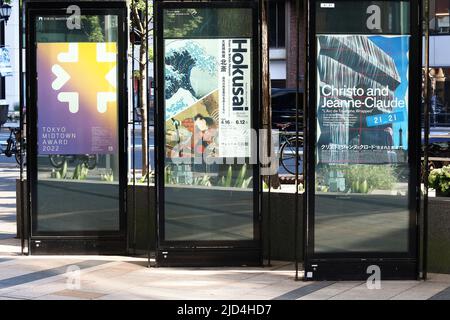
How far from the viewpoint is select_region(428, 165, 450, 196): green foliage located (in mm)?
8344

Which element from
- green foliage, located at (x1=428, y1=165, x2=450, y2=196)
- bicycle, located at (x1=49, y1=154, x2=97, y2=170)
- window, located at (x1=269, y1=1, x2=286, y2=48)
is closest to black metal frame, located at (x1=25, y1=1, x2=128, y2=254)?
bicycle, located at (x1=49, y1=154, x2=97, y2=170)

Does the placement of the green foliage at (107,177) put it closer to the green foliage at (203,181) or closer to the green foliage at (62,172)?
the green foliage at (62,172)

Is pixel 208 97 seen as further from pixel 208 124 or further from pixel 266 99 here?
pixel 266 99

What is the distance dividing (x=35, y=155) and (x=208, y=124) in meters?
2.15

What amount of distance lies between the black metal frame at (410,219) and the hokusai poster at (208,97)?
105 cm

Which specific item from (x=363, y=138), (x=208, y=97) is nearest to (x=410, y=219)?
(x=363, y=138)

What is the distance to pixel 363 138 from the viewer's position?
7969 mm

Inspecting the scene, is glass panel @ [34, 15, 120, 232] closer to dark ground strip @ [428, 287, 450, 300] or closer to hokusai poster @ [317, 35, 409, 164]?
hokusai poster @ [317, 35, 409, 164]

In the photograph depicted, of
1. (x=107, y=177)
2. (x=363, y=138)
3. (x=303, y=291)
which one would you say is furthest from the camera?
(x=107, y=177)

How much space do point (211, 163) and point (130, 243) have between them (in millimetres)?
1529

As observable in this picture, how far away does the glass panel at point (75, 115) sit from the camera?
375 inches

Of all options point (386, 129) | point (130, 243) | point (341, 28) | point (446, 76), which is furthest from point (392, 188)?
point (446, 76)
